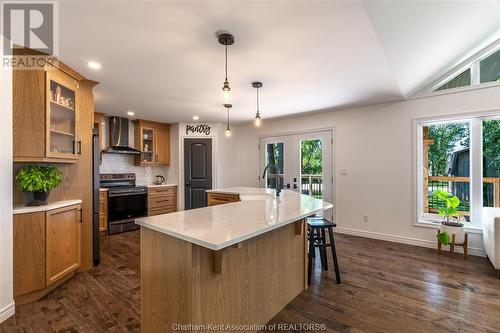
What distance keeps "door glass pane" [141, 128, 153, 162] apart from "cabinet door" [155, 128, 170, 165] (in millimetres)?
136

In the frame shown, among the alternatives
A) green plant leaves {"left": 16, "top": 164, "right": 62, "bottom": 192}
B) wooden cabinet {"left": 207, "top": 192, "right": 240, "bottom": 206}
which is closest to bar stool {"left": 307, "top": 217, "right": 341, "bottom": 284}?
wooden cabinet {"left": 207, "top": 192, "right": 240, "bottom": 206}

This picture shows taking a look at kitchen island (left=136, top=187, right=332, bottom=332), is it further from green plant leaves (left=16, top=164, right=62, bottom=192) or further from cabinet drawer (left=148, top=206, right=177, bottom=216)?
cabinet drawer (left=148, top=206, right=177, bottom=216)

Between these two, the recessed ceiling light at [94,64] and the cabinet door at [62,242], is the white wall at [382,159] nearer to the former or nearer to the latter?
the recessed ceiling light at [94,64]

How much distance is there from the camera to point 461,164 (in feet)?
11.9

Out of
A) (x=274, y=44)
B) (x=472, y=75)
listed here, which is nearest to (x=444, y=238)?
(x=472, y=75)

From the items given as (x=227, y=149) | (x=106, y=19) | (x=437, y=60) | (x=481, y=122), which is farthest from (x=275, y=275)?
(x=227, y=149)

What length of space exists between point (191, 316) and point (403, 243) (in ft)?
12.5

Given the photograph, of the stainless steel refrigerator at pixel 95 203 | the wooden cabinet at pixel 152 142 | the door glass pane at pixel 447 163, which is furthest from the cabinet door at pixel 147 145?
the door glass pane at pixel 447 163

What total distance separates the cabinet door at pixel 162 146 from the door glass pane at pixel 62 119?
2.93m

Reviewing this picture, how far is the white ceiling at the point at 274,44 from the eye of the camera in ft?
5.81

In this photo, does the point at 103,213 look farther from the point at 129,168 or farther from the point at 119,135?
the point at 119,135

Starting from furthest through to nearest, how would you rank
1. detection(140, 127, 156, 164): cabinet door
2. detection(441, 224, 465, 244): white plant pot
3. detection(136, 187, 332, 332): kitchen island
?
detection(140, 127, 156, 164): cabinet door < detection(441, 224, 465, 244): white plant pot < detection(136, 187, 332, 332): kitchen island

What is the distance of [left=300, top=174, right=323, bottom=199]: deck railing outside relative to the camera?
4884 millimetres

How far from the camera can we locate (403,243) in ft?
12.7
